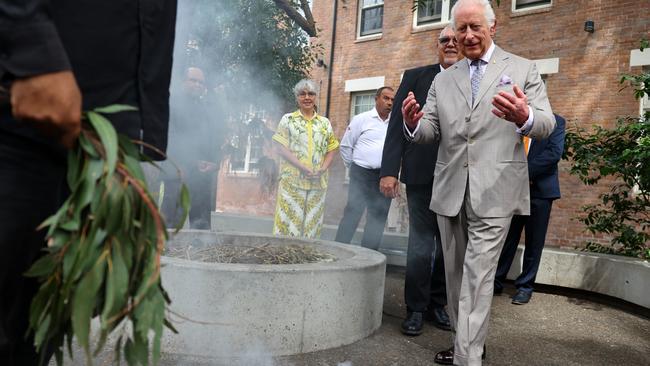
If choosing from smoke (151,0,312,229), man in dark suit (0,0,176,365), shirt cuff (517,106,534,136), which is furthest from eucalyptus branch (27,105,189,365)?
shirt cuff (517,106,534,136)

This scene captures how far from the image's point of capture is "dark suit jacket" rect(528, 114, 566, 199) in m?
5.54

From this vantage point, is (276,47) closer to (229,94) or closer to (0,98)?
(229,94)

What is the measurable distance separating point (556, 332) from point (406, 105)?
7.71ft

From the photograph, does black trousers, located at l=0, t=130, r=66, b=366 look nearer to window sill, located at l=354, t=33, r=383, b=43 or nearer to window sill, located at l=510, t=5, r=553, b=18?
window sill, located at l=510, t=5, r=553, b=18

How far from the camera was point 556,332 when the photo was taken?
4438 mm

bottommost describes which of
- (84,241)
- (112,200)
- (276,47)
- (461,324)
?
(461,324)

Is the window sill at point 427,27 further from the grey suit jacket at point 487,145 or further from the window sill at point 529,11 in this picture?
the grey suit jacket at point 487,145

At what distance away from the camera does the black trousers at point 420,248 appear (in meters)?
4.14

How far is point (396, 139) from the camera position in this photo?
4.45 metres

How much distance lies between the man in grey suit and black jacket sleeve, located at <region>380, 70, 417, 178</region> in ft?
2.98

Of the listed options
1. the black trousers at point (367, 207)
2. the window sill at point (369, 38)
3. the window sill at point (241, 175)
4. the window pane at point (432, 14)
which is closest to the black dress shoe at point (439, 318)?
the black trousers at point (367, 207)

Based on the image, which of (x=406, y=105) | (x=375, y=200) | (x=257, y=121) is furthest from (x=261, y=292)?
(x=257, y=121)

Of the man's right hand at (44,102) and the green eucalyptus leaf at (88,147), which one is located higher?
the man's right hand at (44,102)

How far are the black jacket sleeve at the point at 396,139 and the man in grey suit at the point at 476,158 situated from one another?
909 mm
